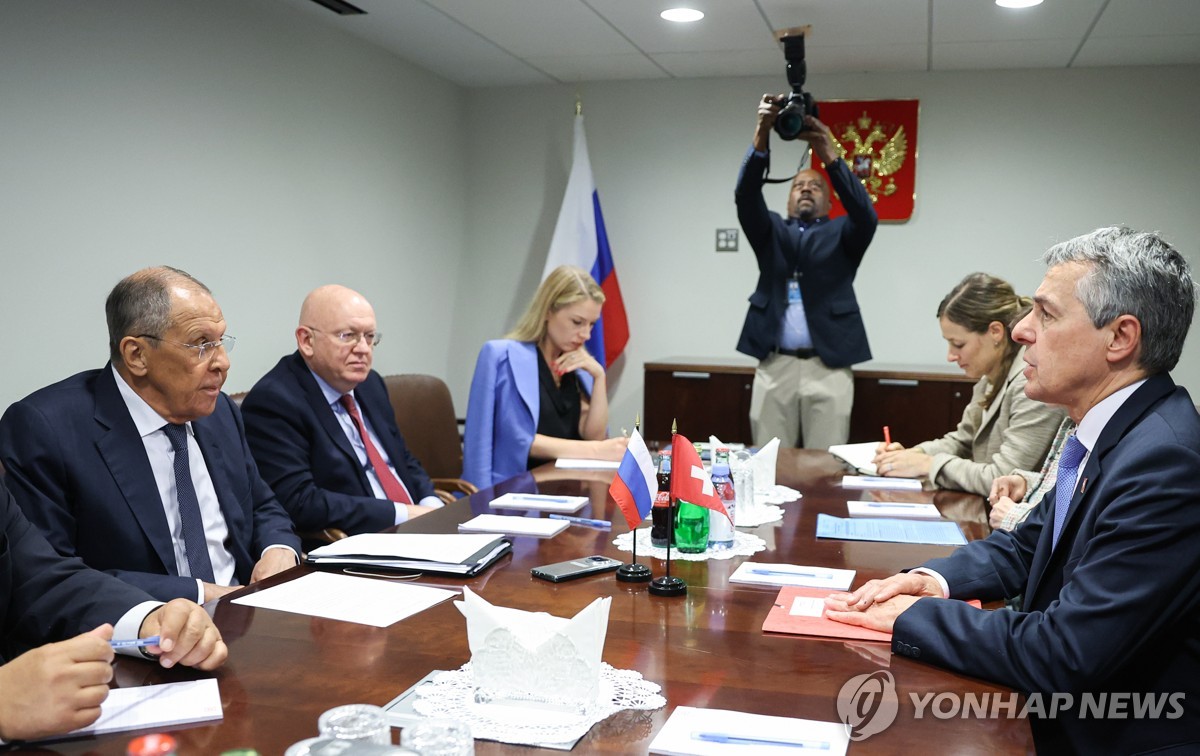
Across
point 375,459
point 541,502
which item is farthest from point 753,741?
point 375,459

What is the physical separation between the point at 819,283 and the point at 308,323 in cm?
282

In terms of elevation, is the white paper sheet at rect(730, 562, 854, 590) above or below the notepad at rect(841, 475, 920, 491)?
below

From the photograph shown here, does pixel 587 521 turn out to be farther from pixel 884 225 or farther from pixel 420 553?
pixel 884 225

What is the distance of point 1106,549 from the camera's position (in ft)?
4.99

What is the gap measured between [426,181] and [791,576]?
4.66 metres

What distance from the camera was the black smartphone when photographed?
2.01 metres

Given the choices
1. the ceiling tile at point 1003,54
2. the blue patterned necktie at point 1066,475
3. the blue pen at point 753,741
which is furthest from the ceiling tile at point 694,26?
the blue pen at point 753,741

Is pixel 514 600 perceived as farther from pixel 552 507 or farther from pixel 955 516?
pixel 955 516

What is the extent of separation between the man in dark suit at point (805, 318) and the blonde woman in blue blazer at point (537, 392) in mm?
1434

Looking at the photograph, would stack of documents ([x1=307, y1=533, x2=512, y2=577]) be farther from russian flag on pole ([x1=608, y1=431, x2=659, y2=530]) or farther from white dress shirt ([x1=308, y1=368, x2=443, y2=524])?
white dress shirt ([x1=308, y1=368, x2=443, y2=524])

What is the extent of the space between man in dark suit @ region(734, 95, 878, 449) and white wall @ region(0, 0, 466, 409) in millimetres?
2024

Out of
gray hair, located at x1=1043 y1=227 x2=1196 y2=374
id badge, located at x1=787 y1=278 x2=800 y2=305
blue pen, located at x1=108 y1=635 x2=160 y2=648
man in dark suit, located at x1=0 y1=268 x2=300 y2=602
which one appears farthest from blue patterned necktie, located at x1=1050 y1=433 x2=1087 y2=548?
id badge, located at x1=787 y1=278 x2=800 y2=305

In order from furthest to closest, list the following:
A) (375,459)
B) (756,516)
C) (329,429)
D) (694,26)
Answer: (694,26), (375,459), (329,429), (756,516)

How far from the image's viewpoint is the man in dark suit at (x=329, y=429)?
3.02 meters
